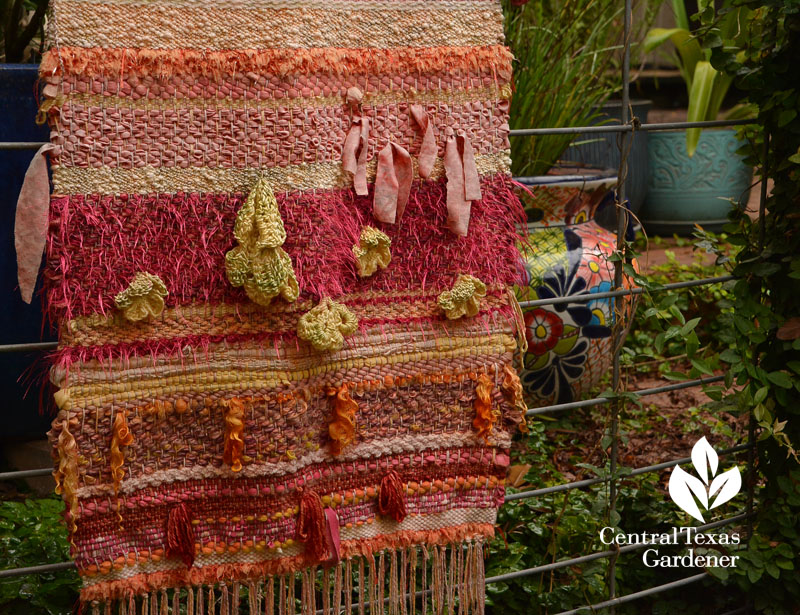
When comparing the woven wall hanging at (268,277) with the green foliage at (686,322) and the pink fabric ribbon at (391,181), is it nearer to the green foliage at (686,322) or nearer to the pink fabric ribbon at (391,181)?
the pink fabric ribbon at (391,181)

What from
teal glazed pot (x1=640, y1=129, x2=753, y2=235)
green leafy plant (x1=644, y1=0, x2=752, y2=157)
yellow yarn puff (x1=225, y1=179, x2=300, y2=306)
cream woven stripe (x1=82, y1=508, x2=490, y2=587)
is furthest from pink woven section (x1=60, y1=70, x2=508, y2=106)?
teal glazed pot (x1=640, y1=129, x2=753, y2=235)

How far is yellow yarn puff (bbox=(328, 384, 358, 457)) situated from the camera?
44.7 inches

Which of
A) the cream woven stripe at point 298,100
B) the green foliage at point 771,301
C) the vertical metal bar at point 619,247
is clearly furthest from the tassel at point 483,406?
the green foliage at point 771,301

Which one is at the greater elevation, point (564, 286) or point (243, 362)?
point (243, 362)

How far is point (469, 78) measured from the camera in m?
1.17

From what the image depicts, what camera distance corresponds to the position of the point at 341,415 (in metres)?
1.14

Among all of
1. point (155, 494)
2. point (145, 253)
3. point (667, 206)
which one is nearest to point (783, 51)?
point (145, 253)

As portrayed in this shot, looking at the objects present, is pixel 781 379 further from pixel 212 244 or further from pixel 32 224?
pixel 32 224

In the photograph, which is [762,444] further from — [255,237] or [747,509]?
[255,237]

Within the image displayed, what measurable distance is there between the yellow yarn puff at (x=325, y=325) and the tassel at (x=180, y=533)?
0.29 m

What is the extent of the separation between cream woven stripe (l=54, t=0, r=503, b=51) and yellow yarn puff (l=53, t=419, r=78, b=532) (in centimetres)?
49

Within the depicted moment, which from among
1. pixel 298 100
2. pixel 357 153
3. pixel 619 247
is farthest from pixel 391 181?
pixel 619 247

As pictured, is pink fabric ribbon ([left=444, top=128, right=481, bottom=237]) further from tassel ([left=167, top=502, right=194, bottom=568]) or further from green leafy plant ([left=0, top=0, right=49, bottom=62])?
green leafy plant ([left=0, top=0, right=49, bottom=62])

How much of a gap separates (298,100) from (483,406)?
0.52 metres
